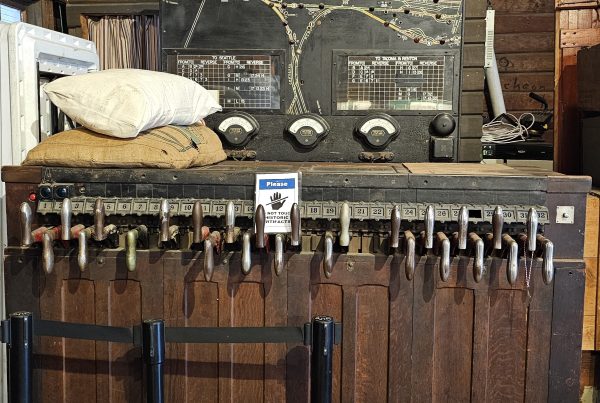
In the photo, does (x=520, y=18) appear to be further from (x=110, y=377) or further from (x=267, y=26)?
(x=110, y=377)

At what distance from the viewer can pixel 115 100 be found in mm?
2680

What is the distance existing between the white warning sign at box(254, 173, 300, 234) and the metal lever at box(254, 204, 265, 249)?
0.08m

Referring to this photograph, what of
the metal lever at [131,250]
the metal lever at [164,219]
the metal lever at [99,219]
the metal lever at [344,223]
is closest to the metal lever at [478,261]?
the metal lever at [344,223]

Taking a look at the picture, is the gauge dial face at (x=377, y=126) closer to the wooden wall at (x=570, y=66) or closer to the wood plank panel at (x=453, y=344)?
the wood plank panel at (x=453, y=344)

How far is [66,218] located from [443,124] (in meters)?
1.81

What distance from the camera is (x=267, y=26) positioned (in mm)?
3570

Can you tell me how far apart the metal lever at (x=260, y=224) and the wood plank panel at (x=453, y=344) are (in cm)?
66

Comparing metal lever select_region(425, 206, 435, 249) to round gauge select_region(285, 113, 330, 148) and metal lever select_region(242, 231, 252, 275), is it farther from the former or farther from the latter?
round gauge select_region(285, 113, 330, 148)

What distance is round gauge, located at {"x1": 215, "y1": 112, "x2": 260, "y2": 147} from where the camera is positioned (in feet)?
11.7

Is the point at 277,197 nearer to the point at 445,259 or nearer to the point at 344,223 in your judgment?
the point at 344,223

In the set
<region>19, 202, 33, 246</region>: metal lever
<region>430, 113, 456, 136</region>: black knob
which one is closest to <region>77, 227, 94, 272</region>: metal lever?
<region>19, 202, 33, 246</region>: metal lever

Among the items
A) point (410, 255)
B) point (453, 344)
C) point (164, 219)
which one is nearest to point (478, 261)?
point (410, 255)

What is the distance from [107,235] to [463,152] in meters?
1.83

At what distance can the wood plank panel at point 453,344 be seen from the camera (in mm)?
2666
